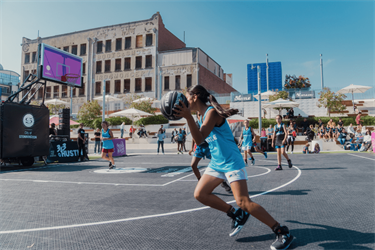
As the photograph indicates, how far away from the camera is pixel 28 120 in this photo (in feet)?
40.3

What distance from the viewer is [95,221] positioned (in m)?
4.31

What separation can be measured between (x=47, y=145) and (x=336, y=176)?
40.8 feet

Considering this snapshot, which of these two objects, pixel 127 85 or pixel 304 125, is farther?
pixel 127 85

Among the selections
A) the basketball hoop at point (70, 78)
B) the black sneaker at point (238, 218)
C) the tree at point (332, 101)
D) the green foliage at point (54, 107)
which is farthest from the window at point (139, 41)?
the black sneaker at point (238, 218)

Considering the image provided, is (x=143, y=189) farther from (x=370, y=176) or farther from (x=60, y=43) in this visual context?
(x=60, y=43)

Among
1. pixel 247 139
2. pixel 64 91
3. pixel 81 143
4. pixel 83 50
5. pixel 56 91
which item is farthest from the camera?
pixel 56 91

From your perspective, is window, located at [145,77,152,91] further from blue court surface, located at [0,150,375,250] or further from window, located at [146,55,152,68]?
blue court surface, located at [0,150,375,250]

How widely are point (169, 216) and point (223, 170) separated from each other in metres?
1.77

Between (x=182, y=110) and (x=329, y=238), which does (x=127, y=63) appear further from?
(x=329, y=238)

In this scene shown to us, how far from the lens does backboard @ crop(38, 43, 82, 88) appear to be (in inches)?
602

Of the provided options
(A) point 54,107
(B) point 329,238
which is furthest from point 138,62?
(B) point 329,238

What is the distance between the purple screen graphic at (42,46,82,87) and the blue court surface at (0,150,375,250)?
972cm

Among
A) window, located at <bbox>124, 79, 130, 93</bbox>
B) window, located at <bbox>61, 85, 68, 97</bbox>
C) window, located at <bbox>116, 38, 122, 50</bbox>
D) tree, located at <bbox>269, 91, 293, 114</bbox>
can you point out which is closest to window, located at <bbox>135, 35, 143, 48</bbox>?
window, located at <bbox>116, 38, 122, 50</bbox>

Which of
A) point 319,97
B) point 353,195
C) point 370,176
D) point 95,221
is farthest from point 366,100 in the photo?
point 95,221
